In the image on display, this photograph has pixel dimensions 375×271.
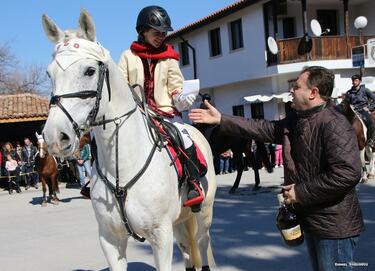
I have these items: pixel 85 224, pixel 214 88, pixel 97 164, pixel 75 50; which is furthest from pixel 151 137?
pixel 214 88

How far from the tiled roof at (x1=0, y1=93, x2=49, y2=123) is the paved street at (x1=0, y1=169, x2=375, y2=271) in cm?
821

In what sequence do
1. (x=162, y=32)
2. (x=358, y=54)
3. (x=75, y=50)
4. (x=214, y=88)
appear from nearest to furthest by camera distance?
(x=75, y=50)
(x=162, y=32)
(x=358, y=54)
(x=214, y=88)

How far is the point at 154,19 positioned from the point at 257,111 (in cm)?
2149

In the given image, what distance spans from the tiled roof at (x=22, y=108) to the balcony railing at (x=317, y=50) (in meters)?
11.6

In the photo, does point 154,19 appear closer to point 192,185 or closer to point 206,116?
point 206,116

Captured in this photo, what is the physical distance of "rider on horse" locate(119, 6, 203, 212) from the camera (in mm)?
4344

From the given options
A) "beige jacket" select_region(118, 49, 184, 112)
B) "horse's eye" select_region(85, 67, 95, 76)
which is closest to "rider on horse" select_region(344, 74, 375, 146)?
"beige jacket" select_region(118, 49, 184, 112)

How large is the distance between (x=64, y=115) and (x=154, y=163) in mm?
1025

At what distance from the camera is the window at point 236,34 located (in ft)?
85.6

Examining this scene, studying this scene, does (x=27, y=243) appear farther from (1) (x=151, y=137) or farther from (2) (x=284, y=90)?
(2) (x=284, y=90)

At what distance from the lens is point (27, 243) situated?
27.2ft

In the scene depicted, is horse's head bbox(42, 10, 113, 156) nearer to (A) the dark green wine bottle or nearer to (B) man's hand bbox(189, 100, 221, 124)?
(B) man's hand bbox(189, 100, 221, 124)

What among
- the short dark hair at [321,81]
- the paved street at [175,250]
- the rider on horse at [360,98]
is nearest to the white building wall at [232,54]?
the rider on horse at [360,98]

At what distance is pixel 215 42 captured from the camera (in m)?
27.8
